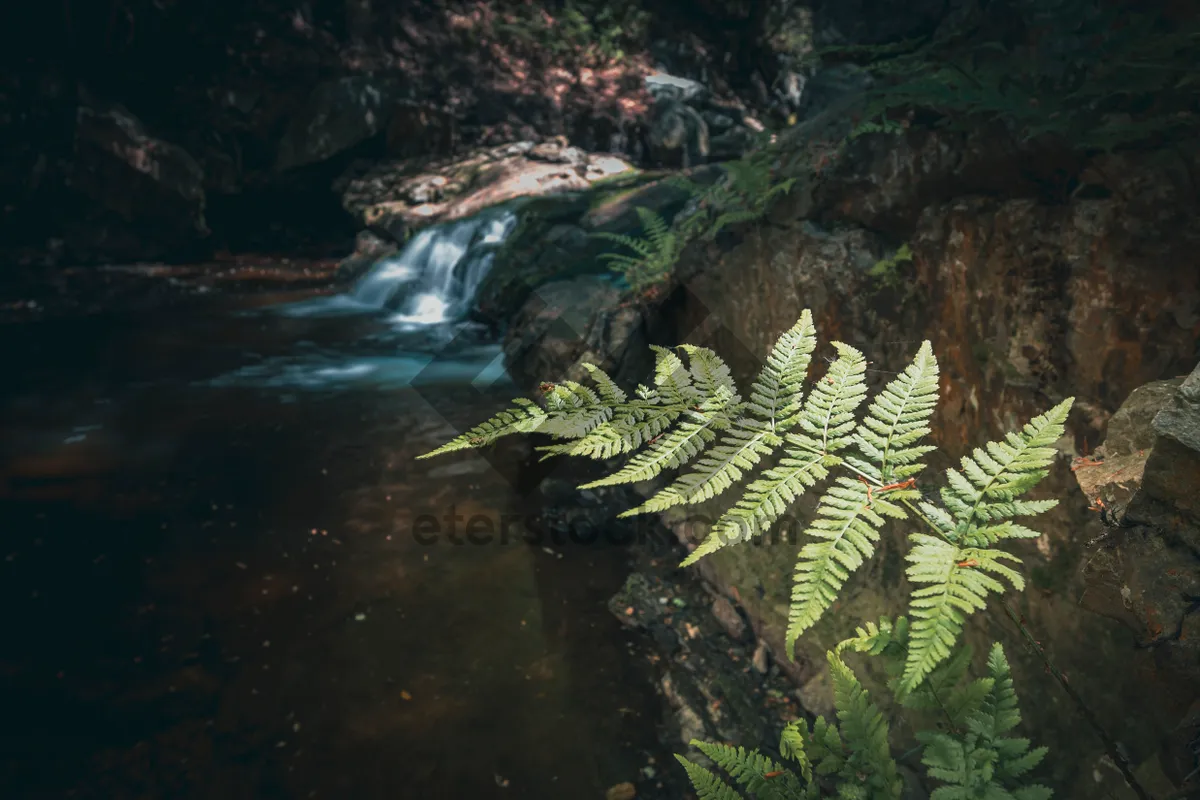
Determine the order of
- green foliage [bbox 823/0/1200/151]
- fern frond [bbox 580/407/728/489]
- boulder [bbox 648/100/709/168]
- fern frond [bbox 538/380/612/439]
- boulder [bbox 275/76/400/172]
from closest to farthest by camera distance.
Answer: fern frond [bbox 580/407/728/489], fern frond [bbox 538/380/612/439], green foliage [bbox 823/0/1200/151], boulder [bbox 648/100/709/168], boulder [bbox 275/76/400/172]

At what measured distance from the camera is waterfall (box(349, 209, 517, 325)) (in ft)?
39.0

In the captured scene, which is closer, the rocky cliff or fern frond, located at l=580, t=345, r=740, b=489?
fern frond, located at l=580, t=345, r=740, b=489

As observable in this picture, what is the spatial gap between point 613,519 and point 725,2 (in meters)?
21.1

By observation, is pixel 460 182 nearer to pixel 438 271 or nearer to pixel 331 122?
pixel 438 271

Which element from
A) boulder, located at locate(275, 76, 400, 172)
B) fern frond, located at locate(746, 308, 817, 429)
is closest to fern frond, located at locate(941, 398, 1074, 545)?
fern frond, located at locate(746, 308, 817, 429)

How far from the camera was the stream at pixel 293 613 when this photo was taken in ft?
10.6

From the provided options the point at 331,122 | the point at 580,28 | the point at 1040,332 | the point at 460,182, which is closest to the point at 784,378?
the point at 1040,332

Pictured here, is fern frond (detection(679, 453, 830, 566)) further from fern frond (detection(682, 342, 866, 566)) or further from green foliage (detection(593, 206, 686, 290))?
green foliage (detection(593, 206, 686, 290))

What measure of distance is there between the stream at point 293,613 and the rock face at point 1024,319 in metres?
1.27

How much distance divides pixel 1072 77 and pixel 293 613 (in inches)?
185

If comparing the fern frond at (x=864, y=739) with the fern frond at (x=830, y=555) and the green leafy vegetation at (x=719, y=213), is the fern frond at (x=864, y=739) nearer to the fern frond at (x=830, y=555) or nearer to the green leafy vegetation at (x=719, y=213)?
the fern frond at (x=830, y=555)

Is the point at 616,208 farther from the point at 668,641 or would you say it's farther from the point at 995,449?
the point at 995,449

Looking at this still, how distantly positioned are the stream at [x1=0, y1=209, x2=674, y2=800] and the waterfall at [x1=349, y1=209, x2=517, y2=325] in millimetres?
4260

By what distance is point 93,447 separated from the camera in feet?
21.8
